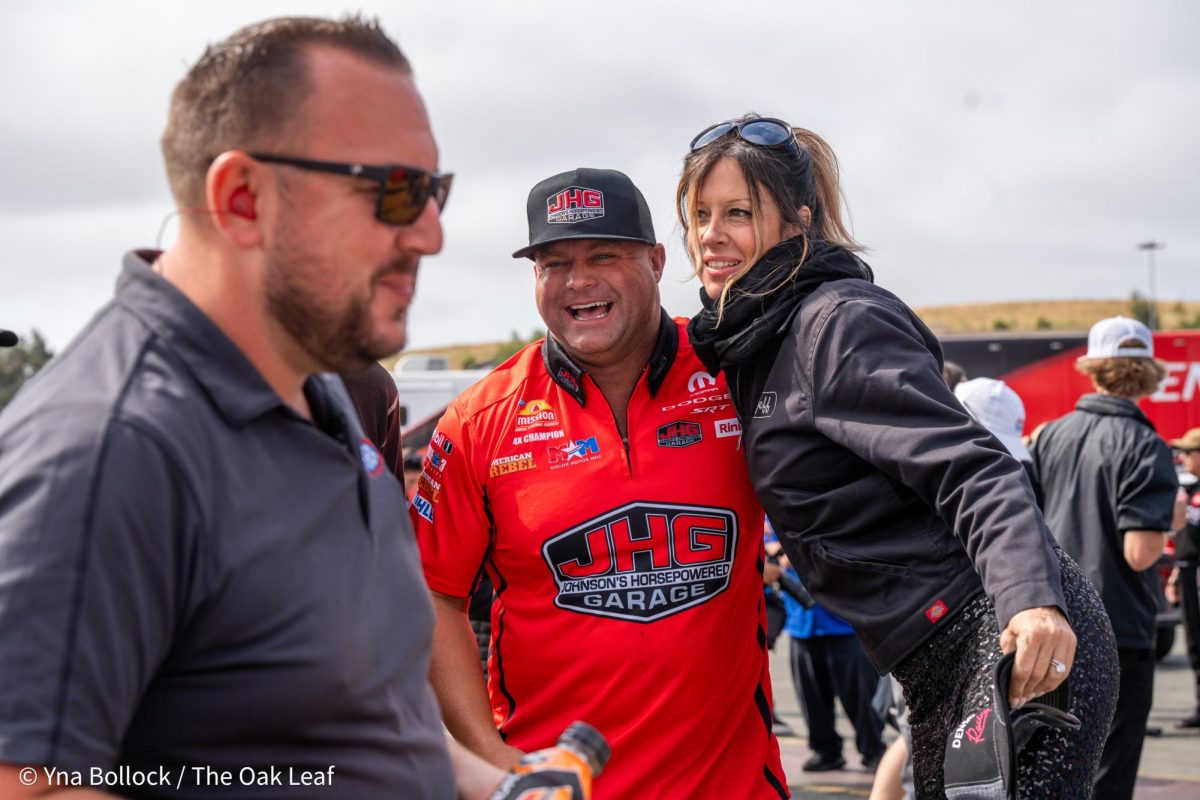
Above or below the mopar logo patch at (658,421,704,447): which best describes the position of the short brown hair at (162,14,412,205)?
above

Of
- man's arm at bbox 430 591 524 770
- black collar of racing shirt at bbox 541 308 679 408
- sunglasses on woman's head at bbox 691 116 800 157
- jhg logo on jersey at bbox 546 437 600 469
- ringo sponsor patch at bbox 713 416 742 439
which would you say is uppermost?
sunglasses on woman's head at bbox 691 116 800 157

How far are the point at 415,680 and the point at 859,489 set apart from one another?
1.33m

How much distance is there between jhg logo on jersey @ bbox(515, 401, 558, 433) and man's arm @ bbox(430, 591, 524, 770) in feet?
1.60

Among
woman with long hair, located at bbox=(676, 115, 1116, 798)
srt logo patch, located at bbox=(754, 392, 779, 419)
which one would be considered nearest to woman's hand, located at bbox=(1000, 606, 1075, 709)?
woman with long hair, located at bbox=(676, 115, 1116, 798)

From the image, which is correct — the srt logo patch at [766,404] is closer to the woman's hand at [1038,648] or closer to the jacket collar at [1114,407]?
the woman's hand at [1038,648]

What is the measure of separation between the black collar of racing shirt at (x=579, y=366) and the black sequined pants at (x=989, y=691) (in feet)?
3.26

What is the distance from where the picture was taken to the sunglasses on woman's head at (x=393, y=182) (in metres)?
1.67

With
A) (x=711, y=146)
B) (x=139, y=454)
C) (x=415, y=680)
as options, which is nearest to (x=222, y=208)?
(x=139, y=454)

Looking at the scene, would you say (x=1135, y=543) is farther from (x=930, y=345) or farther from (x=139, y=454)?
(x=139, y=454)

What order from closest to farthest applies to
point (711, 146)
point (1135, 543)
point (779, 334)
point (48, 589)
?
1. point (48, 589)
2. point (779, 334)
3. point (711, 146)
4. point (1135, 543)

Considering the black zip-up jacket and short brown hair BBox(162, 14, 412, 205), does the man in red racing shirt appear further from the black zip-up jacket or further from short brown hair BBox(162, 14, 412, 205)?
short brown hair BBox(162, 14, 412, 205)

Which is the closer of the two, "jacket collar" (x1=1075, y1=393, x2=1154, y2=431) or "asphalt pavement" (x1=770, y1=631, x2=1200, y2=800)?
"jacket collar" (x1=1075, y1=393, x2=1154, y2=431)

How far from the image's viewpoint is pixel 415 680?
5.80 ft

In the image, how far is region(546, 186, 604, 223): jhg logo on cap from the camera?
128 inches
